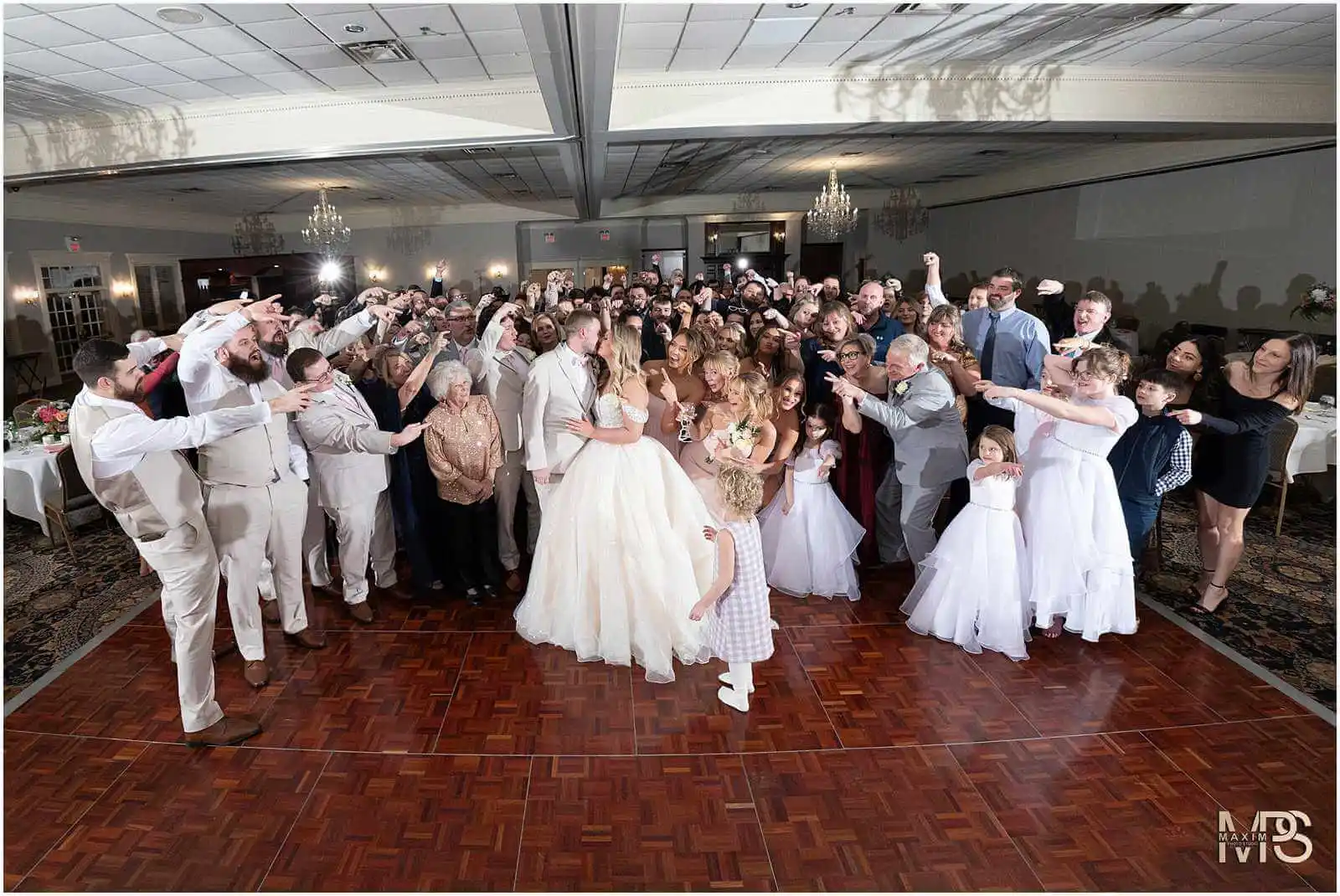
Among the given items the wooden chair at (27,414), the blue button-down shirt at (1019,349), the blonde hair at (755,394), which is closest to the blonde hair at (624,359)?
the blonde hair at (755,394)

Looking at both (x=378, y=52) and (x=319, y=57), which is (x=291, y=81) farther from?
(x=378, y=52)

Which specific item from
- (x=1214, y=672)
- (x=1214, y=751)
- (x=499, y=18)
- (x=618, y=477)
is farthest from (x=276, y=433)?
(x=1214, y=672)

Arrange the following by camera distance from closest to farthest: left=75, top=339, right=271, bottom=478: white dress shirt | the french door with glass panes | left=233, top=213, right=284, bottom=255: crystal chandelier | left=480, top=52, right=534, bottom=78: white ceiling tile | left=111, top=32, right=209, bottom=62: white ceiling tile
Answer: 1. left=75, top=339, right=271, bottom=478: white dress shirt
2. left=111, top=32, right=209, bottom=62: white ceiling tile
3. left=480, top=52, right=534, bottom=78: white ceiling tile
4. the french door with glass panes
5. left=233, top=213, right=284, bottom=255: crystal chandelier

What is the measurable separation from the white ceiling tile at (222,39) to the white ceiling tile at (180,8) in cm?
7

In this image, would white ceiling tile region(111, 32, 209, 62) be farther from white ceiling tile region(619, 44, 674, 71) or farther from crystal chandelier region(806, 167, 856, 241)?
crystal chandelier region(806, 167, 856, 241)

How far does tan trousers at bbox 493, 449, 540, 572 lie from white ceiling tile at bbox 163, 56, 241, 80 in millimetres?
3853

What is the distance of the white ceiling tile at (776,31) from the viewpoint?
477 centimetres

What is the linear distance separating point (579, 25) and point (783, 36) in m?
2.51

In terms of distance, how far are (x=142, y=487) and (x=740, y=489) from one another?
2.38 m

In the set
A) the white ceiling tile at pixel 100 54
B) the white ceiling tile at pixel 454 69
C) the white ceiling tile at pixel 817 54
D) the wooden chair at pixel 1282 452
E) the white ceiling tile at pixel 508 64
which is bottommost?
the wooden chair at pixel 1282 452

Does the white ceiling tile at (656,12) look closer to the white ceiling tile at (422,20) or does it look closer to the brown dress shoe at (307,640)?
the white ceiling tile at (422,20)

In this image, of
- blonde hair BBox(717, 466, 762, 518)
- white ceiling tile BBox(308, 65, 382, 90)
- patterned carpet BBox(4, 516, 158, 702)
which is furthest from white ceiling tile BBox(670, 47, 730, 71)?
patterned carpet BBox(4, 516, 158, 702)

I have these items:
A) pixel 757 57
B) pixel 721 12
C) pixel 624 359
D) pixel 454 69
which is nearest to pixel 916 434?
pixel 624 359

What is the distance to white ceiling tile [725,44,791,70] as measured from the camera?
5.40 m
